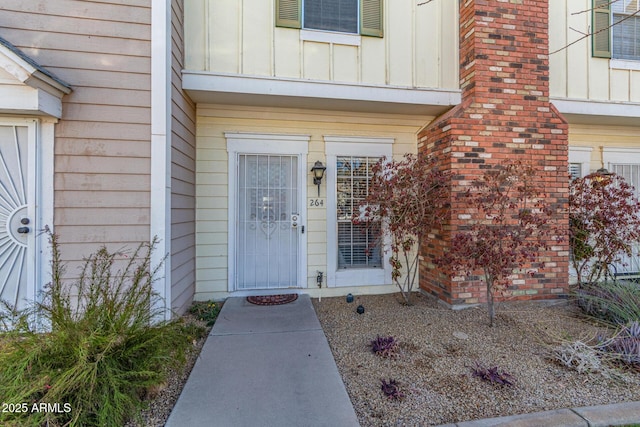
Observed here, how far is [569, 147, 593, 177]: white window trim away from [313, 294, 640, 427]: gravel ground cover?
2.63 metres

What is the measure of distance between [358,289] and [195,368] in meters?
2.61

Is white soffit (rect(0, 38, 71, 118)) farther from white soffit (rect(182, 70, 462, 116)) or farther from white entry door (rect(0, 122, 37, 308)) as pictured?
white soffit (rect(182, 70, 462, 116))

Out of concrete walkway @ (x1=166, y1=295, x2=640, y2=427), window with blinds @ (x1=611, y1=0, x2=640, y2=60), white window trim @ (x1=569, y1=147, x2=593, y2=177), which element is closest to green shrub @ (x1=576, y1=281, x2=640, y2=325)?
concrete walkway @ (x1=166, y1=295, x2=640, y2=427)

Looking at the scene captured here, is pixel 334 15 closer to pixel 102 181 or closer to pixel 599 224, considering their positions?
pixel 102 181

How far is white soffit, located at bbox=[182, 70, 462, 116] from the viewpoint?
3594mm

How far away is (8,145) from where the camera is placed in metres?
2.82

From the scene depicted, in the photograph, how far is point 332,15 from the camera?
393 cm

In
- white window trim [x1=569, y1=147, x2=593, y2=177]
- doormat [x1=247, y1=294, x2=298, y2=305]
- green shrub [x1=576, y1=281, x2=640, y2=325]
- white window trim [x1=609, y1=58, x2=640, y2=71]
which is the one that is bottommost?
doormat [x1=247, y1=294, x2=298, y2=305]

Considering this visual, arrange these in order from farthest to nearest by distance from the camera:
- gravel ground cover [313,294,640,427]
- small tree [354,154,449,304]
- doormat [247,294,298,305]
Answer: doormat [247,294,298,305] < small tree [354,154,449,304] < gravel ground cover [313,294,640,427]

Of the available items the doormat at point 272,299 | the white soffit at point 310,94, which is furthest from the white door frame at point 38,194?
the doormat at point 272,299

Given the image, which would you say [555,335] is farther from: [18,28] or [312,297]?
[18,28]

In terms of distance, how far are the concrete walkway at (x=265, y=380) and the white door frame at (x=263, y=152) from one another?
998 mm

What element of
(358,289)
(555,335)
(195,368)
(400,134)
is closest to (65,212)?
(195,368)

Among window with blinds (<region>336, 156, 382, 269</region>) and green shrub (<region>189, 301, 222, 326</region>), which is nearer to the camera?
green shrub (<region>189, 301, 222, 326</region>)
